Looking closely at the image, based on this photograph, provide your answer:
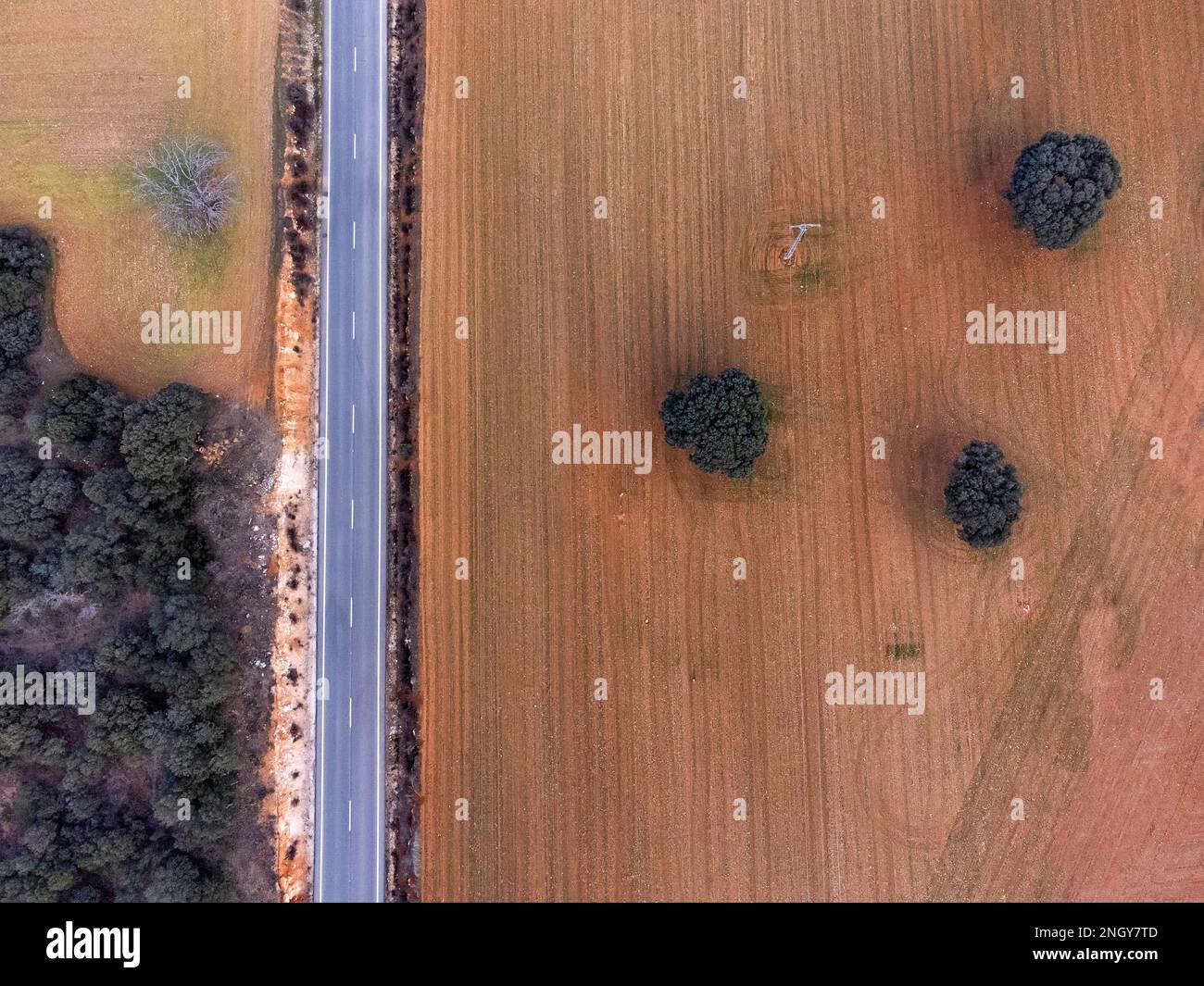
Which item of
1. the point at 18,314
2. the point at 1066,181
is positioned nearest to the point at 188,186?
the point at 18,314

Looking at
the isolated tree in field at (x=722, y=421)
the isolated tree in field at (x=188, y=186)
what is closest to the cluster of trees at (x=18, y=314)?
the isolated tree in field at (x=188, y=186)

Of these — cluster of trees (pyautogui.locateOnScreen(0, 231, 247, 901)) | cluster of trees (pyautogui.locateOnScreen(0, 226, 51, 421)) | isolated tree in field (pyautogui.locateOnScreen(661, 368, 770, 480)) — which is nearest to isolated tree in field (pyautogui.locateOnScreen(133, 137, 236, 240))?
cluster of trees (pyautogui.locateOnScreen(0, 226, 51, 421))

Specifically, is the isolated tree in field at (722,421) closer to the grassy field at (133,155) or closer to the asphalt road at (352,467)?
the asphalt road at (352,467)

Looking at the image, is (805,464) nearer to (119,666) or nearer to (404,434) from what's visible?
(404,434)

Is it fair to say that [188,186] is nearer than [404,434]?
Yes

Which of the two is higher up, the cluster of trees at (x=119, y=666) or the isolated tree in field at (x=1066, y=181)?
the isolated tree in field at (x=1066, y=181)

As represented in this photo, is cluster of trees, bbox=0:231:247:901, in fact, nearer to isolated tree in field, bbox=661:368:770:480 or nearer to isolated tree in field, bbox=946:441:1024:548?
isolated tree in field, bbox=661:368:770:480
